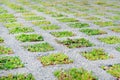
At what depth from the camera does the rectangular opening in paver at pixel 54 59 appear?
4.93m

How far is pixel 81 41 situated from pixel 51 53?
1136mm

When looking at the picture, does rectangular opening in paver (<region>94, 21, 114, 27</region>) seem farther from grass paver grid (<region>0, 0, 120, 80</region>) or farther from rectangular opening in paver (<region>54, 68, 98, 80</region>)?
rectangular opening in paver (<region>54, 68, 98, 80</region>)

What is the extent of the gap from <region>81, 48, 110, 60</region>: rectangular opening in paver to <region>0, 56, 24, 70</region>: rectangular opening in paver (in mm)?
1296

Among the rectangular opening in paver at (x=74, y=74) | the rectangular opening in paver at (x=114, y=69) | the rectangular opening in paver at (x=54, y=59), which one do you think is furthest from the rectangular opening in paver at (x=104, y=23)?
the rectangular opening in paver at (x=74, y=74)

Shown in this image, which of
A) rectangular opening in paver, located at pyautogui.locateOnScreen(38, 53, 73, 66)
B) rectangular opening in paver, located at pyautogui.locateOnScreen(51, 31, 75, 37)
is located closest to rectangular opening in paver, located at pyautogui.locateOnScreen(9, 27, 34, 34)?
rectangular opening in paver, located at pyautogui.locateOnScreen(51, 31, 75, 37)

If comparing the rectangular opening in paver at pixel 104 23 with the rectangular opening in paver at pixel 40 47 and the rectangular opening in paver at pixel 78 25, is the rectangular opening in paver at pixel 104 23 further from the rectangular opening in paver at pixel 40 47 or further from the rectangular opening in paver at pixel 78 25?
the rectangular opening in paver at pixel 40 47

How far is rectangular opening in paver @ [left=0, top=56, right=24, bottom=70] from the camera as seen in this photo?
15.4 feet

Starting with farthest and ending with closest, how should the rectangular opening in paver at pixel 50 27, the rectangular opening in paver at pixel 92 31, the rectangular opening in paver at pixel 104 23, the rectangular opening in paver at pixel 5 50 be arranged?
the rectangular opening in paver at pixel 104 23 < the rectangular opening in paver at pixel 50 27 < the rectangular opening in paver at pixel 92 31 < the rectangular opening in paver at pixel 5 50

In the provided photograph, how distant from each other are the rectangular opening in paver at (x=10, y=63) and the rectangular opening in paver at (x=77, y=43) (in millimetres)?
1387

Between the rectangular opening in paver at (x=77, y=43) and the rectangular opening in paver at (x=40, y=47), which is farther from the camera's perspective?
the rectangular opening in paver at (x=77, y=43)

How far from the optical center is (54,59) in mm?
5074

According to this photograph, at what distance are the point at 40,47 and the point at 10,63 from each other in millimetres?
1076

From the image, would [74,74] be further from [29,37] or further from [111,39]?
[111,39]

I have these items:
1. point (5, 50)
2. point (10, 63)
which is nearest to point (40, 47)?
point (5, 50)
